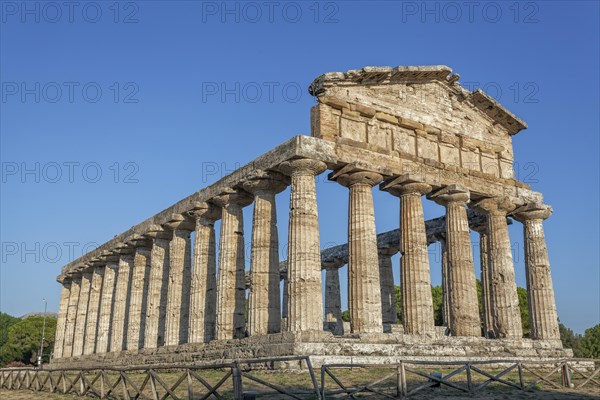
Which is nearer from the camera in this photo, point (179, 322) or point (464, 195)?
point (464, 195)

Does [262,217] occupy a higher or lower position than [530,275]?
higher

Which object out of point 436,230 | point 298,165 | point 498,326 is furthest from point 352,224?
point 436,230

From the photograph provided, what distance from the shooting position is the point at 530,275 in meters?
29.4

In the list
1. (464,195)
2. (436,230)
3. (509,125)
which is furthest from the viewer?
(436,230)

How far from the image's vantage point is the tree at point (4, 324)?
92.1 m

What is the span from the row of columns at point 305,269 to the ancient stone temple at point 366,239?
60 millimetres

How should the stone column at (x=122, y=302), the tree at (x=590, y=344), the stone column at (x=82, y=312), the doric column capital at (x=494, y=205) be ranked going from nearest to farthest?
the doric column capital at (x=494, y=205) → the stone column at (x=122, y=302) → the stone column at (x=82, y=312) → the tree at (x=590, y=344)

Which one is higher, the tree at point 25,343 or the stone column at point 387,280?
the stone column at point 387,280

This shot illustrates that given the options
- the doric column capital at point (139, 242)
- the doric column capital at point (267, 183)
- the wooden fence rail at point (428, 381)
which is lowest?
the wooden fence rail at point (428, 381)

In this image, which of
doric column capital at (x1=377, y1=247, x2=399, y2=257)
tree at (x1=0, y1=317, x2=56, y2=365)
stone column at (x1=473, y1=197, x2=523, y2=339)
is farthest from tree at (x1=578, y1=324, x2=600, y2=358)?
tree at (x1=0, y1=317, x2=56, y2=365)

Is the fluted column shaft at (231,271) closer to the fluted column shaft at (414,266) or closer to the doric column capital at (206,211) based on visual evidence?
the doric column capital at (206,211)

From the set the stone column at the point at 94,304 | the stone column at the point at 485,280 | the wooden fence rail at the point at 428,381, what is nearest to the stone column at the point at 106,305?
the stone column at the point at 94,304

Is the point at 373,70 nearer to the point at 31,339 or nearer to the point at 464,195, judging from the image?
the point at 464,195

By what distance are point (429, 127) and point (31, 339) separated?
70743 mm
